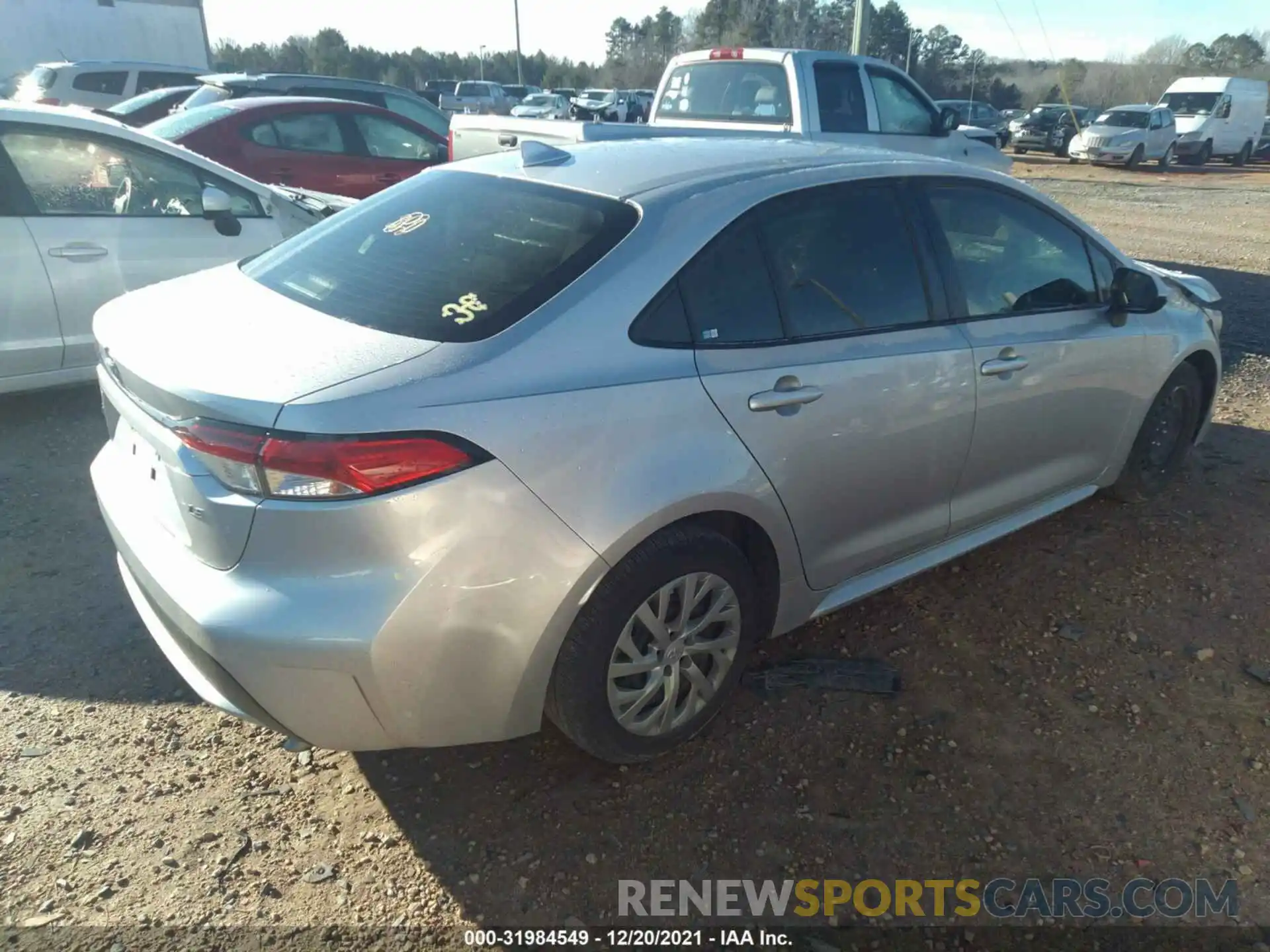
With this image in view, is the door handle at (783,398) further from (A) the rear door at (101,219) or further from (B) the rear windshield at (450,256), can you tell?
(A) the rear door at (101,219)

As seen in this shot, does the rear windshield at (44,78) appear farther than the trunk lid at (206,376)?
Yes

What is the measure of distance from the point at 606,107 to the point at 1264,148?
19.8 metres

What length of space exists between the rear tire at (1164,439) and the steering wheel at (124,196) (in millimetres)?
5249

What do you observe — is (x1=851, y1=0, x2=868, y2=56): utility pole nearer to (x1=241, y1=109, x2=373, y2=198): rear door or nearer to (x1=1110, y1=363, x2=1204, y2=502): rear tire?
(x1=241, y1=109, x2=373, y2=198): rear door

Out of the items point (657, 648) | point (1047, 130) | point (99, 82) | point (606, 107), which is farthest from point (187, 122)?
point (1047, 130)

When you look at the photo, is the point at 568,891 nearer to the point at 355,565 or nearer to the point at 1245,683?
the point at 355,565

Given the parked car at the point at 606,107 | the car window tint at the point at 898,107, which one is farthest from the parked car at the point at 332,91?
the parked car at the point at 606,107

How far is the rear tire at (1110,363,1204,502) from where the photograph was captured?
4227 millimetres

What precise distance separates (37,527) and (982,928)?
3.89 meters

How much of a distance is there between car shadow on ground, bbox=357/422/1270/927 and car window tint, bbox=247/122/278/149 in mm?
7123

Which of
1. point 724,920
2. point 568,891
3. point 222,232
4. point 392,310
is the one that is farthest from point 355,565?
point 222,232

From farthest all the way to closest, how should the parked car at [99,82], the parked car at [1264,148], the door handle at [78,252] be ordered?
the parked car at [1264,148] → the parked car at [99,82] → the door handle at [78,252]

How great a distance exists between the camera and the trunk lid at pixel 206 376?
213cm

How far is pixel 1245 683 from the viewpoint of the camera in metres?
3.19
